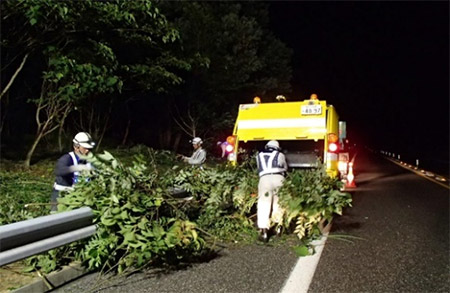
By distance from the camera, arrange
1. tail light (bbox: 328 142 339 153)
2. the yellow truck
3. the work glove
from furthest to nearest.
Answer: the yellow truck → tail light (bbox: 328 142 339 153) → the work glove

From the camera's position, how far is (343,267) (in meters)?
5.08

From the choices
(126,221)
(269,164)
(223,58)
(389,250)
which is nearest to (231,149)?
(269,164)

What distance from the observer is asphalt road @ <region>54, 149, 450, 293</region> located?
4.36m

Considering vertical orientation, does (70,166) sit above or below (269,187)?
above

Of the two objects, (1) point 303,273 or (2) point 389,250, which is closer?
(1) point 303,273

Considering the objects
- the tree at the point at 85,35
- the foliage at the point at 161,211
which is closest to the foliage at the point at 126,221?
the foliage at the point at 161,211

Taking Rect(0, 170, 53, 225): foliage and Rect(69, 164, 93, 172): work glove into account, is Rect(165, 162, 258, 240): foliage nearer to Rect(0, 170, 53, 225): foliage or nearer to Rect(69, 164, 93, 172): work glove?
Rect(69, 164, 93, 172): work glove

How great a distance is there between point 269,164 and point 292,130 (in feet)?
9.26

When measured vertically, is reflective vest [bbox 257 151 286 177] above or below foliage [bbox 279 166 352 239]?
above

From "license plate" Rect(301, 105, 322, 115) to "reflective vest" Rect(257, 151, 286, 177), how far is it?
2.86m

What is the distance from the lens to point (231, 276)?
15.4ft

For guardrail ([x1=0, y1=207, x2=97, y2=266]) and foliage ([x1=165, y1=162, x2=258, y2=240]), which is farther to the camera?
foliage ([x1=165, y1=162, x2=258, y2=240])

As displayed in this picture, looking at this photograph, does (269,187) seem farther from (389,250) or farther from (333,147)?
(333,147)

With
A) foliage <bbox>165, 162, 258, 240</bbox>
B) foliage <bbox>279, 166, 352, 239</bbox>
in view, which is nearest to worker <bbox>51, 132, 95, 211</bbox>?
foliage <bbox>165, 162, 258, 240</bbox>
